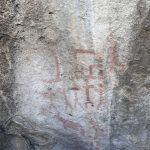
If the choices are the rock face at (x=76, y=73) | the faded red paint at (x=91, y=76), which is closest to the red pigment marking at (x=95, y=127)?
the rock face at (x=76, y=73)

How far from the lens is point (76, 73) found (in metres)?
1.58

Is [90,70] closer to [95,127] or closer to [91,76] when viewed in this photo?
[91,76]

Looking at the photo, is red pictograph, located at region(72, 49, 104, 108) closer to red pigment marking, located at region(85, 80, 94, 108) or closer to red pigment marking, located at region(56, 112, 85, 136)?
red pigment marking, located at region(85, 80, 94, 108)

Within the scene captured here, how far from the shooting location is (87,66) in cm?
155

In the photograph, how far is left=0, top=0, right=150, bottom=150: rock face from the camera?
145 cm

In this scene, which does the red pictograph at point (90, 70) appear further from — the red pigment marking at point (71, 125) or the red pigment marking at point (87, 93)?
the red pigment marking at point (71, 125)

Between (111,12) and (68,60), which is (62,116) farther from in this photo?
(111,12)

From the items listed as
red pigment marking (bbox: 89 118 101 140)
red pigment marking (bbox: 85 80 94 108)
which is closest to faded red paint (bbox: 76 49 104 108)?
red pigment marking (bbox: 85 80 94 108)

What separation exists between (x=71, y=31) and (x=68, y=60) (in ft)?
0.43

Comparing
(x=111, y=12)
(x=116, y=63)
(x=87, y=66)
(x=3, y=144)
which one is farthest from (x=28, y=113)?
(x=111, y=12)

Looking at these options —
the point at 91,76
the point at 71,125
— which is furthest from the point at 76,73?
the point at 71,125

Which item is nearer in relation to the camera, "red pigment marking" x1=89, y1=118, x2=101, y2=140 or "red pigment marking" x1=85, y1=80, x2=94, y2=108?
"red pigment marking" x1=85, y1=80, x2=94, y2=108

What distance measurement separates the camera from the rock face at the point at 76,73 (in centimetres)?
145

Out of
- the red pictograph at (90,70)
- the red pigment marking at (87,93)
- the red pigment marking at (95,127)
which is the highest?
the red pictograph at (90,70)
